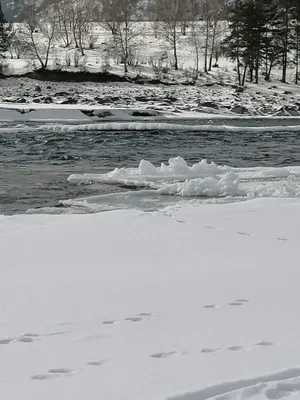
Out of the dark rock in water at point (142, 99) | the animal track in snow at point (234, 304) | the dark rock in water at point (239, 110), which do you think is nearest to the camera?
the animal track in snow at point (234, 304)

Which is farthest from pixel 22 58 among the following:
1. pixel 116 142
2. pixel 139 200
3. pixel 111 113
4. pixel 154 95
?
pixel 139 200

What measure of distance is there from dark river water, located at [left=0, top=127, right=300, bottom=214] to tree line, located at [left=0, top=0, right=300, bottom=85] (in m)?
24.6

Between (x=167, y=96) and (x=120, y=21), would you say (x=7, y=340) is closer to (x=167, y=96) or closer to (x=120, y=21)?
(x=167, y=96)

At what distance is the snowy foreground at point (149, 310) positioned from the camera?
2.71 meters

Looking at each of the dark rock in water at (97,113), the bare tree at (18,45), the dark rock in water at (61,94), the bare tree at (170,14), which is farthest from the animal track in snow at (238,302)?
the bare tree at (170,14)

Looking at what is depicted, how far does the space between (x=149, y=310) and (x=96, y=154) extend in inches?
461

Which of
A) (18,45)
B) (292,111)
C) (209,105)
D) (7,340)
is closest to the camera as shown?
(7,340)

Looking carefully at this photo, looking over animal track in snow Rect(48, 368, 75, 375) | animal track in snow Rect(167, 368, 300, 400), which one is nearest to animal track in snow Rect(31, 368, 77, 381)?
animal track in snow Rect(48, 368, 75, 375)

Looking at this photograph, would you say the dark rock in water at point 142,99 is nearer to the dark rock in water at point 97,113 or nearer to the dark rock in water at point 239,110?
the dark rock in water at point 239,110

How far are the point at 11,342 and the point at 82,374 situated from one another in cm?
66

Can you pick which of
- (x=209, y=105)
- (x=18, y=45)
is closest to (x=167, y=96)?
(x=209, y=105)

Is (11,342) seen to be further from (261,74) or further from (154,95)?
(261,74)

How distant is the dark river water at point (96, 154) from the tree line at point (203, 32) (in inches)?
969

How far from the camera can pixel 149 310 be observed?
3.78 metres
